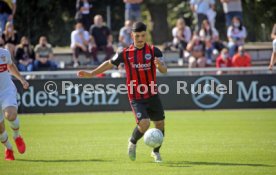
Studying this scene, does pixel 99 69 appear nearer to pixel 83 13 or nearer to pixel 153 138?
pixel 153 138

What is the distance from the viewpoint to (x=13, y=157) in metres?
12.7

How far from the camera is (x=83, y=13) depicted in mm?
26641

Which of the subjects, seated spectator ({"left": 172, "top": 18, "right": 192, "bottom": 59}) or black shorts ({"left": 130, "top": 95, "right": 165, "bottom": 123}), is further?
seated spectator ({"left": 172, "top": 18, "right": 192, "bottom": 59})

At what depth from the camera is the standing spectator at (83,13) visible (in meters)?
26.4

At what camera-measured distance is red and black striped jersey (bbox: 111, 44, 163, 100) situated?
11969 mm

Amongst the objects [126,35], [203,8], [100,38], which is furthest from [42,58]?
[203,8]

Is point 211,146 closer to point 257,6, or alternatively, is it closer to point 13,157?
point 13,157

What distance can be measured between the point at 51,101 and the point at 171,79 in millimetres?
4040

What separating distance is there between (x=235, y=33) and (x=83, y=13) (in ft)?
19.2

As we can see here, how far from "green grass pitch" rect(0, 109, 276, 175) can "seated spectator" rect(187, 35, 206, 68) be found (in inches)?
90.7

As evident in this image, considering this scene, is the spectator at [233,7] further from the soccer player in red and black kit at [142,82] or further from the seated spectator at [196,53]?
the soccer player in red and black kit at [142,82]

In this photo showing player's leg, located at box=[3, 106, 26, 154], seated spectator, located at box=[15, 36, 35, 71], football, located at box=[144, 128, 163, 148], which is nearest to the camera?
football, located at box=[144, 128, 163, 148]

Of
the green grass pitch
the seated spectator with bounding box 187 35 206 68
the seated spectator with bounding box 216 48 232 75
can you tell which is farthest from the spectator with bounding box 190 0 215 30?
the green grass pitch

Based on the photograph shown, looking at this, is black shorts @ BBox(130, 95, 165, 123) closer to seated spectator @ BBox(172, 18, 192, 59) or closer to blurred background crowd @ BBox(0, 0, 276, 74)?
blurred background crowd @ BBox(0, 0, 276, 74)
